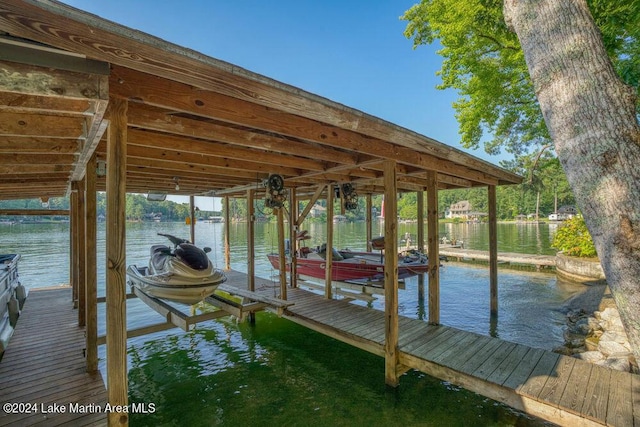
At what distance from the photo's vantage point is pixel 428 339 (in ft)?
13.6

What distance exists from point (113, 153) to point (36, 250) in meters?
21.8

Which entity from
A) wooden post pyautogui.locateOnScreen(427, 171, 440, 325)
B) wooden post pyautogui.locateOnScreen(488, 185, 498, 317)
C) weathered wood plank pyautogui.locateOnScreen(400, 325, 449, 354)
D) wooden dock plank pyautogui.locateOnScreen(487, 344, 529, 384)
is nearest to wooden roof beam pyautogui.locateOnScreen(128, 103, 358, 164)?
wooden post pyautogui.locateOnScreen(427, 171, 440, 325)

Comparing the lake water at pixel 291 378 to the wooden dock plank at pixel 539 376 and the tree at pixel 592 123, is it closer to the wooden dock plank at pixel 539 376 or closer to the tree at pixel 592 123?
the wooden dock plank at pixel 539 376

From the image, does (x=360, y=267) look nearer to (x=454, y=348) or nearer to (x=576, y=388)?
(x=454, y=348)

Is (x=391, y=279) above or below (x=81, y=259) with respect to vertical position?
below

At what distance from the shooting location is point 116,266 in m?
1.94

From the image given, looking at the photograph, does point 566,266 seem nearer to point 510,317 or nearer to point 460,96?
point 510,317

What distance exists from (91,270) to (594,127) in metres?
4.35

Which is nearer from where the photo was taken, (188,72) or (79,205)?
(188,72)

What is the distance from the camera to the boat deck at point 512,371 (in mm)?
2617

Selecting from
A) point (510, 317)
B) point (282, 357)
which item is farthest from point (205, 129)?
point (510, 317)

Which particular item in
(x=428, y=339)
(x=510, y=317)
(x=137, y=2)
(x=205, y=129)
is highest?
(x=137, y=2)

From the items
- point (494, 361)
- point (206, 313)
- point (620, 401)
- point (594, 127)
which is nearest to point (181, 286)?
point (206, 313)

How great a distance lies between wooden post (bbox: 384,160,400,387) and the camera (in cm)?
374
